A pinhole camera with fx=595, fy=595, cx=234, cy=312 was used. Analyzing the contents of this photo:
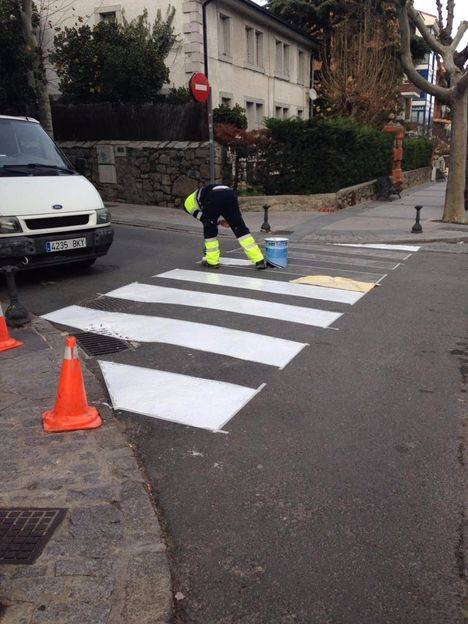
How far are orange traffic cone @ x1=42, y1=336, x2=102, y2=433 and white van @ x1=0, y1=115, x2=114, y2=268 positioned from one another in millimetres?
4065

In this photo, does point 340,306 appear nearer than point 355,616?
No

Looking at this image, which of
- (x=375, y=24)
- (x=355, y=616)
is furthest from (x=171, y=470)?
(x=375, y=24)

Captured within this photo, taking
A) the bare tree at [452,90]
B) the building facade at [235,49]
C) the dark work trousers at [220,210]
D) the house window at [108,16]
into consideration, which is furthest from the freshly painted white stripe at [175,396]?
the house window at [108,16]

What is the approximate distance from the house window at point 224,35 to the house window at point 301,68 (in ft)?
26.1

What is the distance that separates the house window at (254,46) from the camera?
81.4 feet

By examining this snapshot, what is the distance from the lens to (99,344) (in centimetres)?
616

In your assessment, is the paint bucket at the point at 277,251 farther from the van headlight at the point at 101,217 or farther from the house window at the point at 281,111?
the house window at the point at 281,111

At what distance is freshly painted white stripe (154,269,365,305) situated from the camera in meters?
8.14

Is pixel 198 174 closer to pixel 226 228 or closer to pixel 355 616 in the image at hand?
pixel 226 228

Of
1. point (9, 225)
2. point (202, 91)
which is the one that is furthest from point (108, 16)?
point (9, 225)

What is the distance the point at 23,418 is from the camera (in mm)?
4363

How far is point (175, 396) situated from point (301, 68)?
2902 cm

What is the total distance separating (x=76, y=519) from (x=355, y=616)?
1.51 m

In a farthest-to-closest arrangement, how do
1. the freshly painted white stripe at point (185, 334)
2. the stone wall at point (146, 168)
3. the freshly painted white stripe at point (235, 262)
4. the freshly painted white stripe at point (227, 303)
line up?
the stone wall at point (146, 168) → the freshly painted white stripe at point (235, 262) → the freshly painted white stripe at point (227, 303) → the freshly painted white stripe at point (185, 334)
